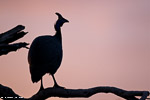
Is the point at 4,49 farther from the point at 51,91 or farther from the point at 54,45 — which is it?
the point at 54,45

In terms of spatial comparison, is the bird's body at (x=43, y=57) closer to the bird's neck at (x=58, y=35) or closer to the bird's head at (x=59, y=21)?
the bird's neck at (x=58, y=35)

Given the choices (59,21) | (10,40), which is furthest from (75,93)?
(59,21)

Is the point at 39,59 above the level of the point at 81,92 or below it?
above

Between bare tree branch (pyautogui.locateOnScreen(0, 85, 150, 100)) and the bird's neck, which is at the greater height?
the bird's neck

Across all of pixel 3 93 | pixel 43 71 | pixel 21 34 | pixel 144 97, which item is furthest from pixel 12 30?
pixel 144 97

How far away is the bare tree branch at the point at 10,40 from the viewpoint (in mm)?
5738

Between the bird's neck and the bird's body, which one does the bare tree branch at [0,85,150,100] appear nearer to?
the bird's body

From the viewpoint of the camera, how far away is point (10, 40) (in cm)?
600

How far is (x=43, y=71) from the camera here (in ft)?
24.7

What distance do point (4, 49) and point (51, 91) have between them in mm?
1343

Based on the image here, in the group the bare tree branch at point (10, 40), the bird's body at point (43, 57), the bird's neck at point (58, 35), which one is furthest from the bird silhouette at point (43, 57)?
the bare tree branch at point (10, 40)

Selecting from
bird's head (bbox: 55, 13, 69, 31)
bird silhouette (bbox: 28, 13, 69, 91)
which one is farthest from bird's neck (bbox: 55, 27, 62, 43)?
bird silhouette (bbox: 28, 13, 69, 91)

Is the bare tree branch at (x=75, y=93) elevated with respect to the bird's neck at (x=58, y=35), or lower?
lower

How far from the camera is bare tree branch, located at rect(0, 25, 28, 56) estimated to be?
5738 millimetres
